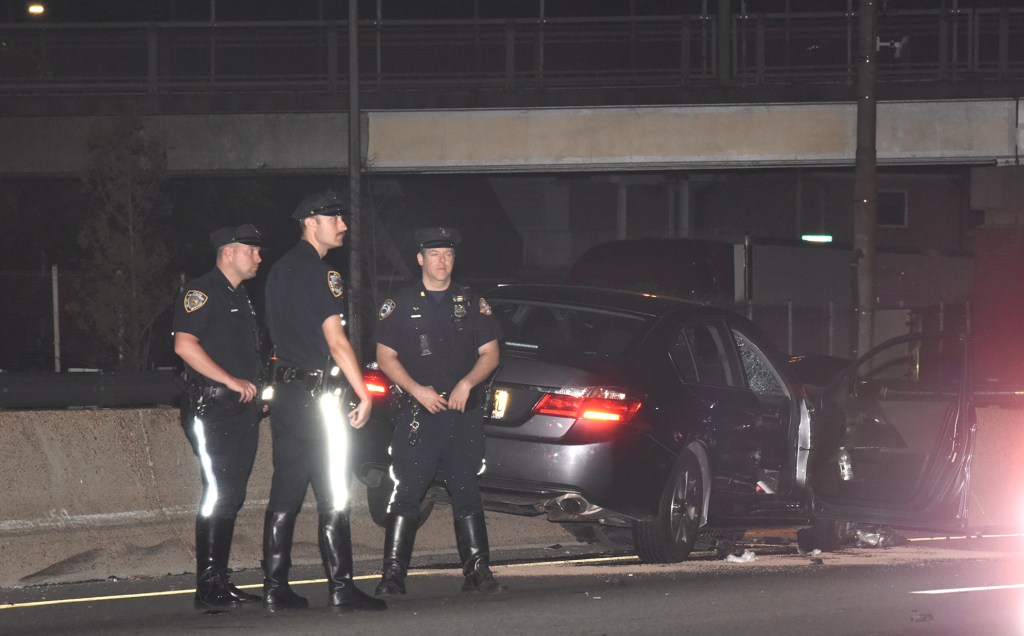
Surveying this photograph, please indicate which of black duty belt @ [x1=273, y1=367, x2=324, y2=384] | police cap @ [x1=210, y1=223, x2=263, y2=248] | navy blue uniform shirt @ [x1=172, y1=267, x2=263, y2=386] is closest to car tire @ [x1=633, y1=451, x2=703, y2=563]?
black duty belt @ [x1=273, y1=367, x2=324, y2=384]

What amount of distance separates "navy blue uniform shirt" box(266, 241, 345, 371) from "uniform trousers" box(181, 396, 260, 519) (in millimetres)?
339

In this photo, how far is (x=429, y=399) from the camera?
681cm

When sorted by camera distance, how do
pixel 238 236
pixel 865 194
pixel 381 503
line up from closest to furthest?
pixel 238 236 → pixel 381 503 → pixel 865 194

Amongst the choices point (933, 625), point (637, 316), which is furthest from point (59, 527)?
point (933, 625)

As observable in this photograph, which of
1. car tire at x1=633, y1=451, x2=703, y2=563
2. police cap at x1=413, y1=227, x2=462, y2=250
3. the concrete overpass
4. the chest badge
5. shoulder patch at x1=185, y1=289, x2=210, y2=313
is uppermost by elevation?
the concrete overpass

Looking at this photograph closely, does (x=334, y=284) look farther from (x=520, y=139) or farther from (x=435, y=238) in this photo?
(x=520, y=139)

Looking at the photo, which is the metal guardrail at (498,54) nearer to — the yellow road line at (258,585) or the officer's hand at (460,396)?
the yellow road line at (258,585)

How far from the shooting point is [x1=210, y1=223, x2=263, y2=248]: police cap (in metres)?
6.75

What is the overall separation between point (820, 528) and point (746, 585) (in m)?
1.82

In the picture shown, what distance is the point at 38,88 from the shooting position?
2458cm

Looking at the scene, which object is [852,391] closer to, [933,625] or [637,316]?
[637,316]

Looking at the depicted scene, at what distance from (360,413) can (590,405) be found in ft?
4.54

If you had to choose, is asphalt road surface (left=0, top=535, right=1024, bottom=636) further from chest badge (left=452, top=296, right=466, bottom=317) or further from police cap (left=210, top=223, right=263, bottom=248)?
police cap (left=210, top=223, right=263, bottom=248)

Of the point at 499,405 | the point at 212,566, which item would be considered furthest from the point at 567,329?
the point at 212,566
